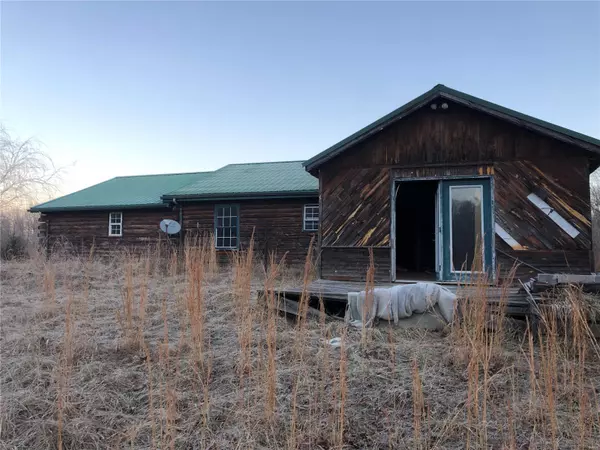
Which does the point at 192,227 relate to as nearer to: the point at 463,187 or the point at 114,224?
the point at 114,224

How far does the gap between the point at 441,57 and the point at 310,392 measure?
39.6ft

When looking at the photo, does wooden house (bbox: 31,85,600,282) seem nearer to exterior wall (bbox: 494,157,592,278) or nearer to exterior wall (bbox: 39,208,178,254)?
exterior wall (bbox: 494,157,592,278)

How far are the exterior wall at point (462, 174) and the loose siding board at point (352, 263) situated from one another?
2 cm

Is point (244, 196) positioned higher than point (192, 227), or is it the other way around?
point (244, 196)

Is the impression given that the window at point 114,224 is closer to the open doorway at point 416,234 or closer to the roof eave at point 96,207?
the roof eave at point 96,207

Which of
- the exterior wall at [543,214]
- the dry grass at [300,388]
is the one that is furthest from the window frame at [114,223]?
the exterior wall at [543,214]

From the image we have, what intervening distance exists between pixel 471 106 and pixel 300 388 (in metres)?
6.56

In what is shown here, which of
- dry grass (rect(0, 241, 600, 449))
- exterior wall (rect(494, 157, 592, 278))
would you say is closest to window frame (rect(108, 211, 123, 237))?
dry grass (rect(0, 241, 600, 449))

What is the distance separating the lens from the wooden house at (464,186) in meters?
6.73

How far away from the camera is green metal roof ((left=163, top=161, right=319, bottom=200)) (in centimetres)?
1273

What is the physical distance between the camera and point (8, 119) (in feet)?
77.1

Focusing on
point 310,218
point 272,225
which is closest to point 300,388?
point 310,218

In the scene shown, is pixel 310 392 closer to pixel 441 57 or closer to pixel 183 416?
pixel 183 416

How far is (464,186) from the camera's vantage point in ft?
24.1
